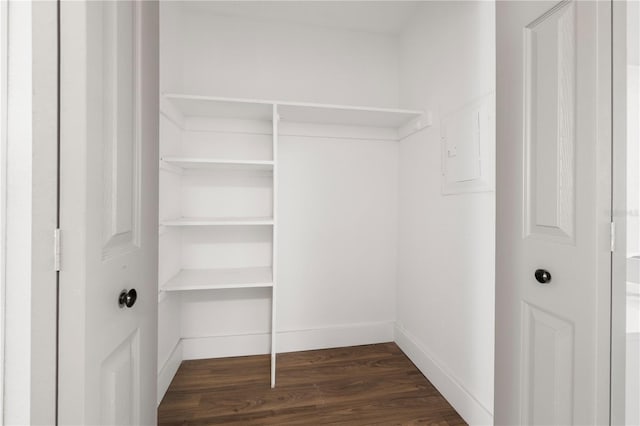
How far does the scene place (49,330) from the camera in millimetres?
612

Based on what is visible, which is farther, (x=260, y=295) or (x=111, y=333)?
(x=260, y=295)

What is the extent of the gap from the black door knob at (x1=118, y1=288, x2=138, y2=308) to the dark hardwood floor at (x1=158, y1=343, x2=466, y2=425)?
3.75ft

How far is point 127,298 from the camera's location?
791 millimetres

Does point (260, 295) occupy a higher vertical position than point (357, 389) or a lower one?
higher

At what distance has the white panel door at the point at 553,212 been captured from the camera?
76 centimetres

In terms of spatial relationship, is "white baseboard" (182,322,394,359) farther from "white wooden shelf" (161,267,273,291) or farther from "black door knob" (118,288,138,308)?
"black door knob" (118,288,138,308)

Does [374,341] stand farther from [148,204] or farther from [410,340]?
[148,204]

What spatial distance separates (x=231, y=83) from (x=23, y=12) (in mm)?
1748

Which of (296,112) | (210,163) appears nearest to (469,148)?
(296,112)

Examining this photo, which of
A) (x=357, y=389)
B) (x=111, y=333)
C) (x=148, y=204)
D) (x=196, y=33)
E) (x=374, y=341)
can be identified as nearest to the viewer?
(x=111, y=333)

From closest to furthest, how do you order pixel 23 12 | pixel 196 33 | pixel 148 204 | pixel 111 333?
1. pixel 23 12
2. pixel 111 333
3. pixel 148 204
4. pixel 196 33

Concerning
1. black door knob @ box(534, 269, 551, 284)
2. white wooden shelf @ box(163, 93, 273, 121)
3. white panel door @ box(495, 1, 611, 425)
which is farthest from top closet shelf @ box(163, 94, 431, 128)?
black door knob @ box(534, 269, 551, 284)

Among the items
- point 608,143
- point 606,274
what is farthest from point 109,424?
point 608,143

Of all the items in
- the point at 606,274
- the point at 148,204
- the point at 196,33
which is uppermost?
the point at 196,33
